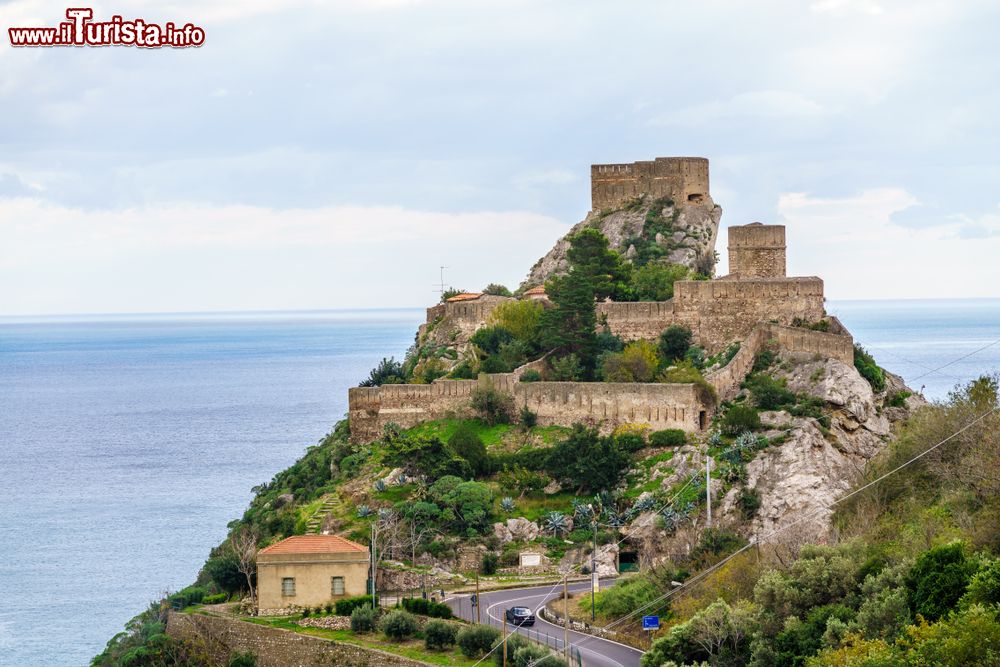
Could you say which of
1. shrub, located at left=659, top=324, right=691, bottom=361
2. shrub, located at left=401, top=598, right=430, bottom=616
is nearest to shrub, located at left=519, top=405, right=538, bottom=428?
shrub, located at left=659, top=324, right=691, bottom=361

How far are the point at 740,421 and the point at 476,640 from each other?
1502 centimetres

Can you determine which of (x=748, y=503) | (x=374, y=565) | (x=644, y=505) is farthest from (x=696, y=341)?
(x=374, y=565)

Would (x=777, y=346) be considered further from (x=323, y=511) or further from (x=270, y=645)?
(x=270, y=645)

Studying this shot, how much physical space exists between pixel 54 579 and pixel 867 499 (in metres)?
39.5

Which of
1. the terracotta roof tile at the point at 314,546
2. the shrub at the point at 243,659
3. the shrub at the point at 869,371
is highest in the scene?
the shrub at the point at 869,371

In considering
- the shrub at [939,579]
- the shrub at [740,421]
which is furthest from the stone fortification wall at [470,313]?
the shrub at [939,579]

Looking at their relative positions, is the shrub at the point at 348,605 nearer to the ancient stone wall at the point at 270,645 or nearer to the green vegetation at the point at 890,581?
the ancient stone wall at the point at 270,645

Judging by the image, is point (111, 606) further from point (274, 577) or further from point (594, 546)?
point (594, 546)

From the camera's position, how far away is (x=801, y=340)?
178ft

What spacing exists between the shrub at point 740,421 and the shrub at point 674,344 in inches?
236

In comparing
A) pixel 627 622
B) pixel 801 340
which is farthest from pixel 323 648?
pixel 801 340

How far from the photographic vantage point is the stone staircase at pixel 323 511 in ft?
164

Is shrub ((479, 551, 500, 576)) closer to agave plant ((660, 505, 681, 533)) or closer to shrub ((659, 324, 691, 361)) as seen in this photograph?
agave plant ((660, 505, 681, 533))

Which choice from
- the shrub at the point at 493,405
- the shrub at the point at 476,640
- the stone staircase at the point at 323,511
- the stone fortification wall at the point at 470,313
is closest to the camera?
the shrub at the point at 476,640
